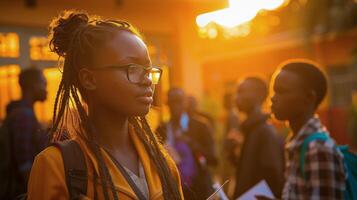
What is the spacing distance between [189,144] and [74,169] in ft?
13.1

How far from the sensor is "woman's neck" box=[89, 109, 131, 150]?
6.78ft

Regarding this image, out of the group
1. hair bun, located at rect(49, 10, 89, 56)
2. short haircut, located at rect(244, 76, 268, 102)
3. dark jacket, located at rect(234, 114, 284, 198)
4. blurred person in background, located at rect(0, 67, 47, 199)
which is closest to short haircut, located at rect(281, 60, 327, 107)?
dark jacket, located at rect(234, 114, 284, 198)

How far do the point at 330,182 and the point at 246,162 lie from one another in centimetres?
170

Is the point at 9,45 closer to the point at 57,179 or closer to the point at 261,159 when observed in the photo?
the point at 261,159

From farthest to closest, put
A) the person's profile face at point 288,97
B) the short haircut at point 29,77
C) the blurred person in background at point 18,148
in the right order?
the short haircut at point 29,77 < the blurred person in background at point 18,148 < the person's profile face at point 288,97

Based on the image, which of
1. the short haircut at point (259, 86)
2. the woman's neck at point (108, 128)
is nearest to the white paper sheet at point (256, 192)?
the woman's neck at point (108, 128)

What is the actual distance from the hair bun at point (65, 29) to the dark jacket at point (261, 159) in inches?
101

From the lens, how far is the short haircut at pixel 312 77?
331 cm

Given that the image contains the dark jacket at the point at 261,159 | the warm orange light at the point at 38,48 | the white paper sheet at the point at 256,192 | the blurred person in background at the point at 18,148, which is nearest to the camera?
the white paper sheet at the point at 256,192

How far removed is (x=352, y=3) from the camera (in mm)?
20453

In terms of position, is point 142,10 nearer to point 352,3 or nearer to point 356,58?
point 356,58

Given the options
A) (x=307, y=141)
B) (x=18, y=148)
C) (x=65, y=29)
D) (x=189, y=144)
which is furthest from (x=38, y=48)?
(x=65, y=29)

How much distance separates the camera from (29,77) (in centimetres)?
498

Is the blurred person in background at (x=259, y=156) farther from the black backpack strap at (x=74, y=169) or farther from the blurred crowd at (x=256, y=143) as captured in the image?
the black backpack strap at (x=74, y=169)
